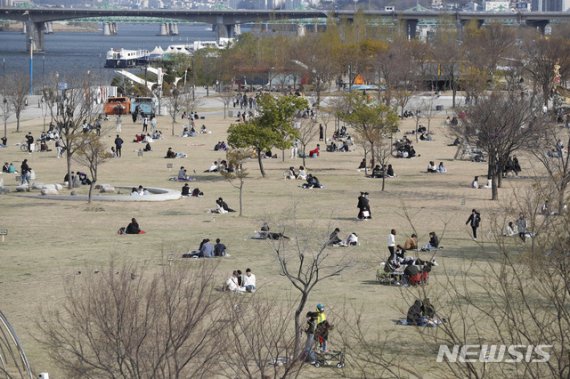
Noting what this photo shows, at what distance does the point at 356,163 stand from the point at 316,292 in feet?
69.3

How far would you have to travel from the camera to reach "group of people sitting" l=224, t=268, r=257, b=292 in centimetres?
1873

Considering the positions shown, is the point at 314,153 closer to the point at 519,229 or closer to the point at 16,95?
the point at 16,95

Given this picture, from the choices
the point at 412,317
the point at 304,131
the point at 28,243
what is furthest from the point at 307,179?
the point at 412,317

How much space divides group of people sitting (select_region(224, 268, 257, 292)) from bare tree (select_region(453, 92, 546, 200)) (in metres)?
13.2

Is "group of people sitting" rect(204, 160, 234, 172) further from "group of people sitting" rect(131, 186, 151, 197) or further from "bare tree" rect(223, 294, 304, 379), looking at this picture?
"bare tree" rect(223, 294, 304, 379)

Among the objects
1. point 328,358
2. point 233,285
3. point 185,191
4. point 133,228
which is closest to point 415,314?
point 328,358

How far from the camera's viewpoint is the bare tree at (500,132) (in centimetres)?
3244

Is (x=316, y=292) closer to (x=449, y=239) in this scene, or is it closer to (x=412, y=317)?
(x=412, y=317)

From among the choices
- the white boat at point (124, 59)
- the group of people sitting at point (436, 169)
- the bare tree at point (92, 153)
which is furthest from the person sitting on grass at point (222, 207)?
the white boat at point (124, 59)

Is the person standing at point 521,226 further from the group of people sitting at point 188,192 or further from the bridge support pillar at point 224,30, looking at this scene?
the bridge support pillar at point 224,30

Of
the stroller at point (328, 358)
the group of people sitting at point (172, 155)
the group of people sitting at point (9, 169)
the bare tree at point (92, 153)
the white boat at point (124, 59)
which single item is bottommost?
the stroller at point (328, 358)

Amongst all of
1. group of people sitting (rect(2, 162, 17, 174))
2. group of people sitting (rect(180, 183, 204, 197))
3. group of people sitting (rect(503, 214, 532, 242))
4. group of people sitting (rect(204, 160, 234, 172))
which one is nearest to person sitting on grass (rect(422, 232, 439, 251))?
group of people sitting (rect(503, 214, 532, 242))

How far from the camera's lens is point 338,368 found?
1502cm

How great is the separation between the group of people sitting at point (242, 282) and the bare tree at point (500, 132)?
519 inches
